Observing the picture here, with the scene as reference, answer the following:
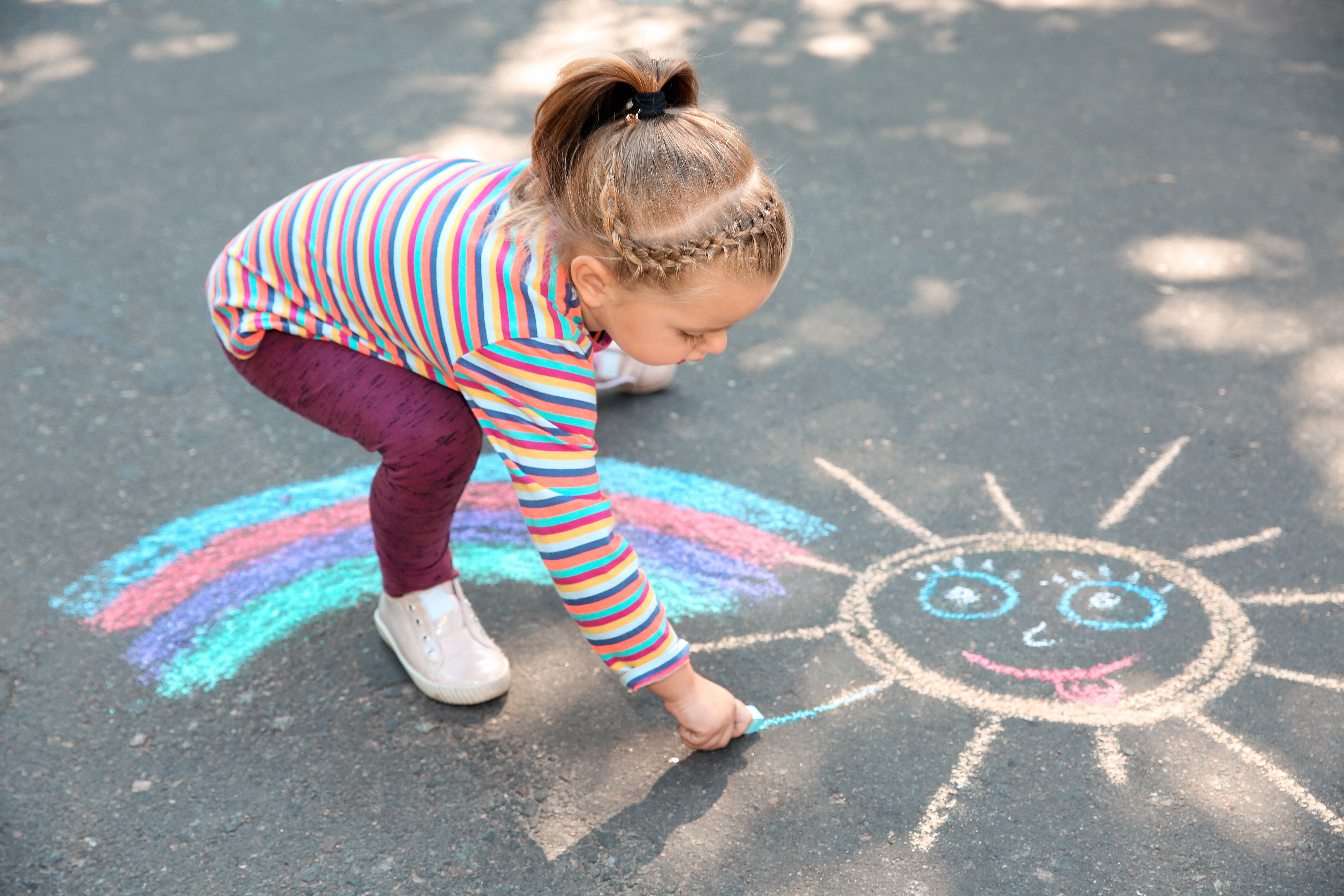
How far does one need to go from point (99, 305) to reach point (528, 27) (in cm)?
241

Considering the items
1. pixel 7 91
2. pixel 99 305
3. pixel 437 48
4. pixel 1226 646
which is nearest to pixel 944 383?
pixel 1226 646

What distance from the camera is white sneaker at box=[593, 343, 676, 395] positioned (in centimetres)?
233

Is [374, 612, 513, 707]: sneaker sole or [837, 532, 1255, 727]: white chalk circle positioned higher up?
[374, 612, 513, 707]: sneaker sole

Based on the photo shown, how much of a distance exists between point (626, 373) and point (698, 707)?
39.2 inches

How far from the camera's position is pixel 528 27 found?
4.57 meters

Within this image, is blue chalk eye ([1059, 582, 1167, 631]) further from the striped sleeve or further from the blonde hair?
the blonde hair

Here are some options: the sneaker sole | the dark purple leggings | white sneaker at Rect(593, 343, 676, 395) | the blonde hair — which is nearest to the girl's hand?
the sneaker sole

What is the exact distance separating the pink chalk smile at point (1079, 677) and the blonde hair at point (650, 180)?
31.3 inches

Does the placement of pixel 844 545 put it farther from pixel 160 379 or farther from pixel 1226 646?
pixel 160 379

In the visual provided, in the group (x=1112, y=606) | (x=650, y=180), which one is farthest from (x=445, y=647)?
(x=1112, y=606)

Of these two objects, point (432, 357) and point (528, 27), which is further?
point (528, 27)

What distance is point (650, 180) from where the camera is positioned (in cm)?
126

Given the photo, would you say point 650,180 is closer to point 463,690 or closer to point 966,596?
point 463,690

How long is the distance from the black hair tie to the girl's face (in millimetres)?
178
